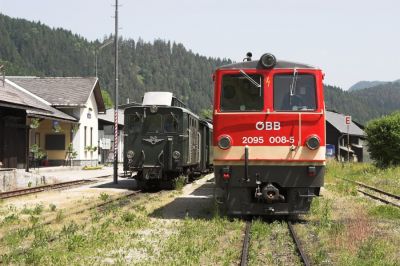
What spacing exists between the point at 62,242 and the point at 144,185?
37.6 ft

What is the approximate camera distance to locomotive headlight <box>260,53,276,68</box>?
11344 millimetres

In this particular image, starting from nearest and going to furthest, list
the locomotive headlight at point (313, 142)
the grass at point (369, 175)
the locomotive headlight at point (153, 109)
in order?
the locomotive headlight at point (313, 142), the locomotive headlight at point (153, 109), the grass at point (369, 175)

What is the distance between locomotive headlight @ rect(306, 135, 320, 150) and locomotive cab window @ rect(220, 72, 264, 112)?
47.2 inches

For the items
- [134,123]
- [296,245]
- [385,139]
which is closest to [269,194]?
[296,245]

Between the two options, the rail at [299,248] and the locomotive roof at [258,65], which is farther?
the locomotive roof at [258,65]

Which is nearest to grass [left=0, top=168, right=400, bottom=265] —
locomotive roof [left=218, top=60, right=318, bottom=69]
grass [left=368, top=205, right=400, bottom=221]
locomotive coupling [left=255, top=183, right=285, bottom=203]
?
grass [left=368, top=205, right=400, bottom=221]

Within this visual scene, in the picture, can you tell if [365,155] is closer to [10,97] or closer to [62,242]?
[10,97]

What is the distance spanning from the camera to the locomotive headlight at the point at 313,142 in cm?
1104

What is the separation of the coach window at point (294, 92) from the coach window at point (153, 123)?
350 inches

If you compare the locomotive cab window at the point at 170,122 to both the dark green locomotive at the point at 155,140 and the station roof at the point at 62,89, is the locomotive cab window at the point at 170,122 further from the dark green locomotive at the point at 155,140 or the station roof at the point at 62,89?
the station roof at the point at 62,89

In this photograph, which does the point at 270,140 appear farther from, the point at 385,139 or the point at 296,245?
the point at 385,139

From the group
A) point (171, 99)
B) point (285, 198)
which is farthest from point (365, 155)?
point (285, 198)

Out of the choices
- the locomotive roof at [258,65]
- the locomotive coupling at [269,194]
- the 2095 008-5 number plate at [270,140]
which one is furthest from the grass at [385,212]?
the locomotive roof at [258,65]

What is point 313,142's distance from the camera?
11.0 metres
